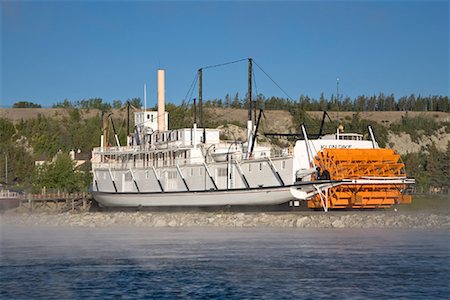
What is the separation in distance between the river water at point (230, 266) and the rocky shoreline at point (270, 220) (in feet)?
14.1

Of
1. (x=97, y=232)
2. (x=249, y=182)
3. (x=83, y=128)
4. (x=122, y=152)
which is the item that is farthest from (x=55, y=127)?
(x=97, y=232)

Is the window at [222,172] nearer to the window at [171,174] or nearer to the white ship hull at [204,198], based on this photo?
the white ship hull at [204,198]

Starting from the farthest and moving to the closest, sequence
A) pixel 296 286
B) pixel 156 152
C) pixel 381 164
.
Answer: pixel 156 152, pixel 381 164, pixel 296 286

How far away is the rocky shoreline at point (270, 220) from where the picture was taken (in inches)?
1512

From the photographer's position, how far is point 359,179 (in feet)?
142

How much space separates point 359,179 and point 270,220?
649 cm

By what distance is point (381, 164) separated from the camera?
148 ft

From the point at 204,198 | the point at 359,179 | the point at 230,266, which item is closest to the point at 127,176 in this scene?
the point at 204,198

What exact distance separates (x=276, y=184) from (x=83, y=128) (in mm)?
85899

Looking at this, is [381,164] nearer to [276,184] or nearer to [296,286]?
[276,184]

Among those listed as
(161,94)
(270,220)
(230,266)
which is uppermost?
(161,94)

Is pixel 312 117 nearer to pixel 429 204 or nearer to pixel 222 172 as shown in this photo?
pixel 429 204

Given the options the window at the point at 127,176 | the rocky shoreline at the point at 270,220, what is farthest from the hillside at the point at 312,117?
the rocky shoreline at the point at 270,220

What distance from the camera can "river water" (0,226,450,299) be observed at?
57.9 feet
